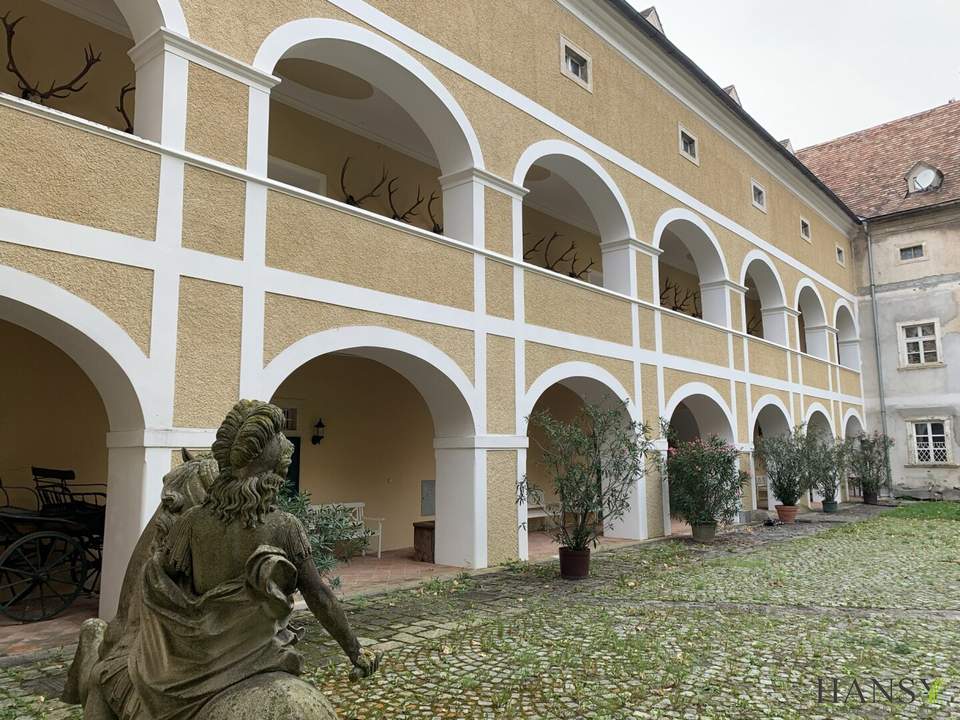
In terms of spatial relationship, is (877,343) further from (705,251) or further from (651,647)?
(651,647)

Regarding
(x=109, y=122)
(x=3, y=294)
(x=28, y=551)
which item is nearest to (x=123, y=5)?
(x=109, y=122)

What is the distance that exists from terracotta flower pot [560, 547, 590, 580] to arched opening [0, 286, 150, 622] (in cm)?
490

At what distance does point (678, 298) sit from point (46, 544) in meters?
18.4

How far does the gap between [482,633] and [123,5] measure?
667cm

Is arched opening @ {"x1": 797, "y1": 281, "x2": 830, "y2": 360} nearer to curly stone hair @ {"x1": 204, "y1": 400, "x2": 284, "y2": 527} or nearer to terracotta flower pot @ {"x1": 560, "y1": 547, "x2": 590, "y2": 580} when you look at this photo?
terracotta flower pot @ {"x1": 560, "y1": 547, "x2": 590, "y2": 580}

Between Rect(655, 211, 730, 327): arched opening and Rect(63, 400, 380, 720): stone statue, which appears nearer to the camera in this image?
Rect(63, 400, 380, 720): stone statue

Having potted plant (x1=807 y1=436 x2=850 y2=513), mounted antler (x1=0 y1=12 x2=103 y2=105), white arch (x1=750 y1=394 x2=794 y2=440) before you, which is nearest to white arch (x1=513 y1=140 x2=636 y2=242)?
mounted antler (x1=0 y1=12 x2=103 y2=105)

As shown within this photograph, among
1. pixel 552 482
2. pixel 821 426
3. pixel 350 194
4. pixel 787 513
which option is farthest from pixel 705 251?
pixel 821 426

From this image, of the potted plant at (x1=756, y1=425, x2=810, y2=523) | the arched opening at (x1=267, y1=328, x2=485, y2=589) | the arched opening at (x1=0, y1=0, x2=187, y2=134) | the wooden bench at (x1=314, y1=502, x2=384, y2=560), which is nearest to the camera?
the arched opening at (x1=0, y1=0, x2=187, y2=134)

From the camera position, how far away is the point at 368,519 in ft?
37.8

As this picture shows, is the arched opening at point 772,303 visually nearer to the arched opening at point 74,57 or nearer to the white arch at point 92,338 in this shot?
the arched opening at point 74,57

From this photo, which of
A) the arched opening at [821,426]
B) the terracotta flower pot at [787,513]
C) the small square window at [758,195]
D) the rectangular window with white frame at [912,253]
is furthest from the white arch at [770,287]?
the rectangular window with white frame at [912,253]

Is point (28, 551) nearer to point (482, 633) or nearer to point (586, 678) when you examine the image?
point (482, 633)

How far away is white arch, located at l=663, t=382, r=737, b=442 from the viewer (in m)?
13.9
